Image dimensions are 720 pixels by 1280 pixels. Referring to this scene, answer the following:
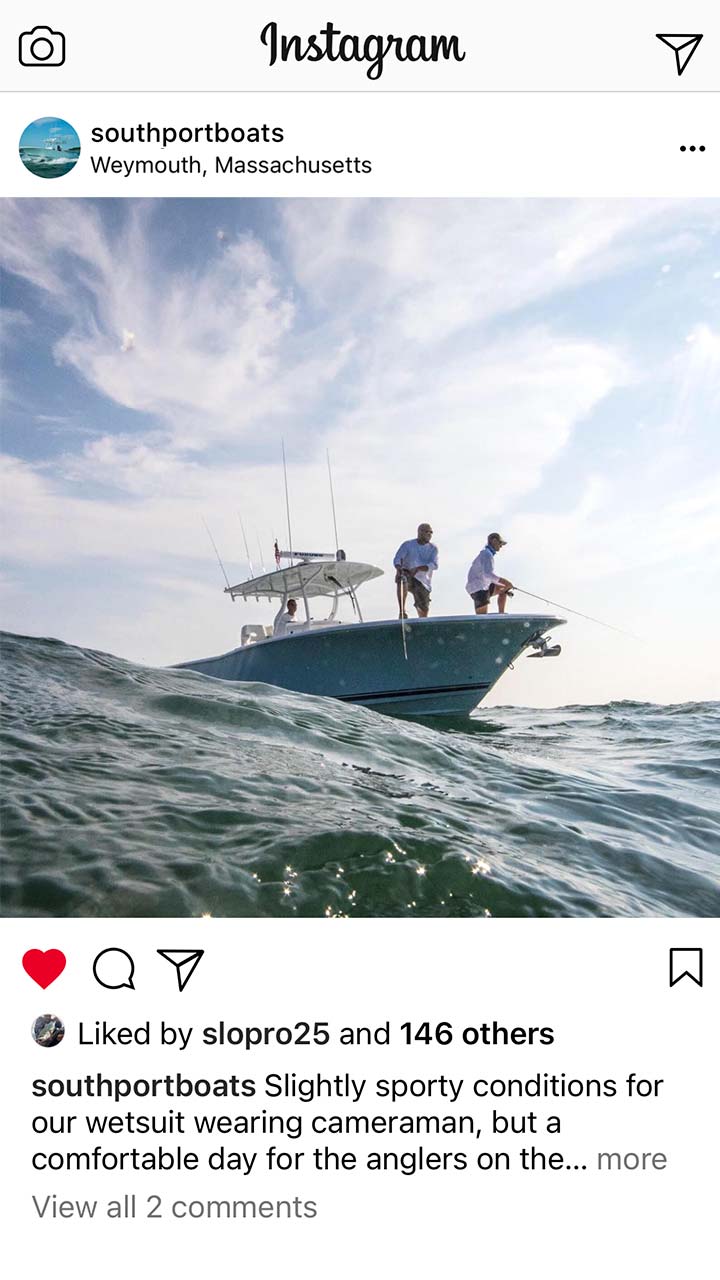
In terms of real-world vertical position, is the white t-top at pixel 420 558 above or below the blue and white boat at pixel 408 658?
above

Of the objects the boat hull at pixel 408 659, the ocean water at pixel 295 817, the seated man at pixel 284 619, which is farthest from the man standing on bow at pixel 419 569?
the ocean water at pixel 295 817

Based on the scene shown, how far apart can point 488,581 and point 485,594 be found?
0.25 meters

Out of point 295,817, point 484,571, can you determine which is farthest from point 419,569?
point 295,817
